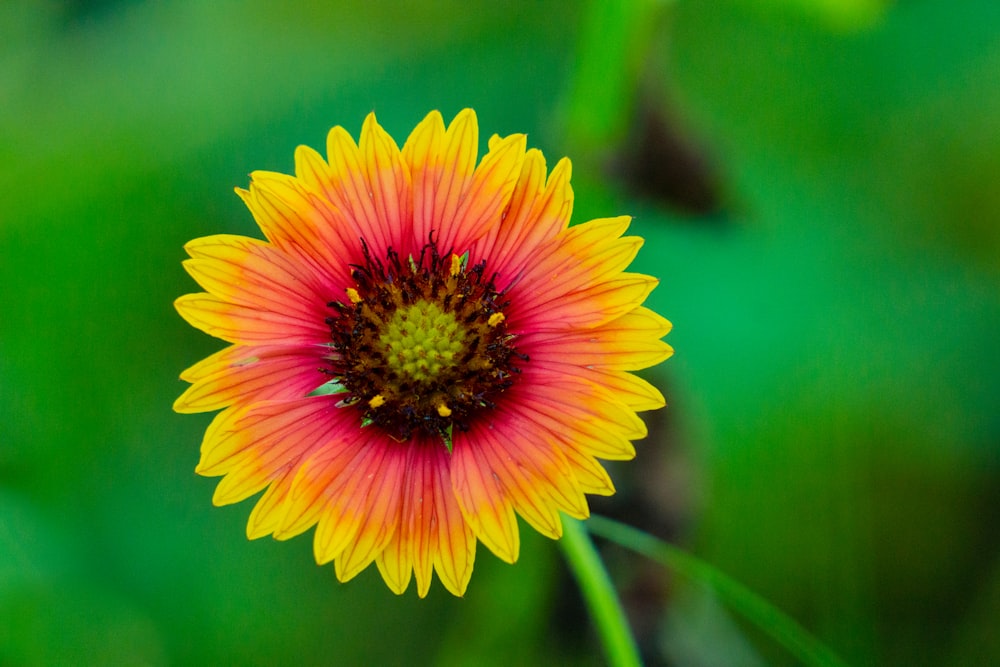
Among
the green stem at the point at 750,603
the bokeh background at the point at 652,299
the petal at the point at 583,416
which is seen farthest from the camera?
the bokeh background at the point at 652,299

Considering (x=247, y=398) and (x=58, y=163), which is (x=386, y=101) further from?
(x=247, y=398)

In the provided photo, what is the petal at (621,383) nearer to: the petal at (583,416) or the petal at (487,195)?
the petal at (583,416)

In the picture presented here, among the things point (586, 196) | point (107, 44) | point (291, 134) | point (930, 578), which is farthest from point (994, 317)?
point (107, 44)

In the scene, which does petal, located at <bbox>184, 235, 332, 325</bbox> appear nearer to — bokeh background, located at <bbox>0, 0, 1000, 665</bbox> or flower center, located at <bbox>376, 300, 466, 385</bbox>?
flower center, located at <bbox>376, 300, 466, 385</bbox>

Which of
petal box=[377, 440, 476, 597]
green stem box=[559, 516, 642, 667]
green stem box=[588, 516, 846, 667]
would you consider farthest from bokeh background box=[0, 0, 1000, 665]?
petal box=[377, 440, 476, 597]

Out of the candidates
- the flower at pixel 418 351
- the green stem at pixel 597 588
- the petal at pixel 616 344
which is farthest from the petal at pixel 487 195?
the green stem at pixel 597 588

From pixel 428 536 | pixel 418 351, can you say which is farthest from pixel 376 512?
pixel 418 351

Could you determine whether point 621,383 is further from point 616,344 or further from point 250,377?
point 250,377
